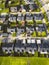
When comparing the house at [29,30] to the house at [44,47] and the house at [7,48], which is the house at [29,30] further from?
the house at [7,48]

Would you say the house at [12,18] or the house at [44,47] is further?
the house at [12,18]

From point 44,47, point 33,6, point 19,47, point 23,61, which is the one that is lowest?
point 23,61

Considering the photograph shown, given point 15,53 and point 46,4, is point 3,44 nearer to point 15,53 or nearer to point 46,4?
Answer: point 15,53

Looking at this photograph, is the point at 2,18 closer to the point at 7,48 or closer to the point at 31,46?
the point at 7,48

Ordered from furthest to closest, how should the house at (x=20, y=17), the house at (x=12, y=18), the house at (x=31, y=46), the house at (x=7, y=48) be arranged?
the house at (x=20, y=17), the house at (x=12, y=18), the house at (x=7, y=48), the house at (x=31, y=46)

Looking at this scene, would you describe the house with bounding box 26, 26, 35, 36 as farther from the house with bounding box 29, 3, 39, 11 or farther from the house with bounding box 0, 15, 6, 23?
the house with bounding box 29, 3, 39, 11

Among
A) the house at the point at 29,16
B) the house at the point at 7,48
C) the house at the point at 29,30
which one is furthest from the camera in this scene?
the house at the point at 29,16

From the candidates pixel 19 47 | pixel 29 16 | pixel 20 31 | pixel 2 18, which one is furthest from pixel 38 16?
pixel 19 47

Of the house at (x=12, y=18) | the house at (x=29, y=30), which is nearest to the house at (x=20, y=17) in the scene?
the house at (x=12, y=18)

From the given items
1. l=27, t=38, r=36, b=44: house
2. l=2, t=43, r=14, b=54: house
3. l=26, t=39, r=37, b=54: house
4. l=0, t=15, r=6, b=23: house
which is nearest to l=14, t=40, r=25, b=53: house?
l=2, t=43, r=14, b=54: house

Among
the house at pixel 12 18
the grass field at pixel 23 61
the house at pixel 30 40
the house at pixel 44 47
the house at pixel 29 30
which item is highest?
the house at pixel 12 18
